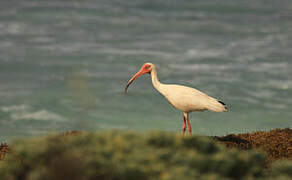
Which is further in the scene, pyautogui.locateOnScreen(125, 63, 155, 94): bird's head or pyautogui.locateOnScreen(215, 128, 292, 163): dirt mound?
pyautogui.locateOnScreen(125, 63, 155, 94): bird's head

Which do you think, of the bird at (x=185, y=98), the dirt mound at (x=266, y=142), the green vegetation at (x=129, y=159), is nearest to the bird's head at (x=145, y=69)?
the bird at (x=185, y=98)

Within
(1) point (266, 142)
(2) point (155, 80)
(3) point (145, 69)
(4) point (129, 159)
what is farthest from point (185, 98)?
(4) point (129, 159)

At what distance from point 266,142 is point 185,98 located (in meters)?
4.03

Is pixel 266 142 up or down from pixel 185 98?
down

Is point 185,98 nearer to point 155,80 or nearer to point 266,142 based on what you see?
point 155,80

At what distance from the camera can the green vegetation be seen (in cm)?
813

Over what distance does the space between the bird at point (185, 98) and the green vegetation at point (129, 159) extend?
706cm

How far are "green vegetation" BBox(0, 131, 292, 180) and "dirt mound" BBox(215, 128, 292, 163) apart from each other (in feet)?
26.5

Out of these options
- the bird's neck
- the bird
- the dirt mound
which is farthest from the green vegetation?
the dirt mound

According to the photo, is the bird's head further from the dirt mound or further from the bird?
the dirt mound

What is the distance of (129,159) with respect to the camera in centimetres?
849

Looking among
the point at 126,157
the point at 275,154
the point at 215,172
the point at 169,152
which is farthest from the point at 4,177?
the point at 275,154

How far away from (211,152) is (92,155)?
7.80ft

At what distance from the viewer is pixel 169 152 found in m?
8.83
